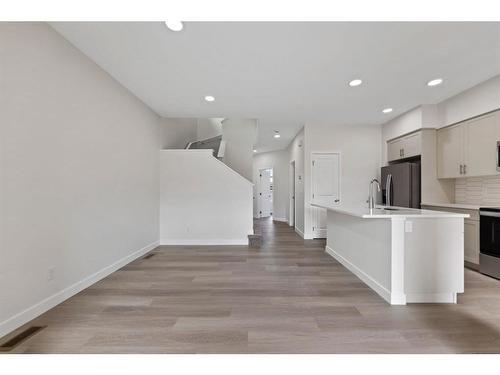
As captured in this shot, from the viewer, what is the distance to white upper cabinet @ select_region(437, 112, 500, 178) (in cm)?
333

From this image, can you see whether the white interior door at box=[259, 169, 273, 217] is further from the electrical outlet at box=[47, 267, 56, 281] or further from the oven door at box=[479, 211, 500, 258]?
the electrical outlet at box=[47, 267, 56, 281]

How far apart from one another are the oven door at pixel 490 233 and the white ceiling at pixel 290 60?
6.24ft

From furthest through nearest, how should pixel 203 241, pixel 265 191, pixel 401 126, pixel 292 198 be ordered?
pixel 265 191 → pixel 292 198 → pixel 203 241 → pixel 401 126

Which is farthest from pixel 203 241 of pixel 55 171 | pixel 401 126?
pixel 401 126

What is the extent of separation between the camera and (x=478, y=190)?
150 inches

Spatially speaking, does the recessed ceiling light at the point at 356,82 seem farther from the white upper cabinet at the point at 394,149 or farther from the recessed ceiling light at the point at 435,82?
the white upper cabinet at the point at 394,149

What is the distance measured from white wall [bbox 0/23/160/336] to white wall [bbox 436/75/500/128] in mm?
5250

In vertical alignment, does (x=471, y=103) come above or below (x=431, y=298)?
above

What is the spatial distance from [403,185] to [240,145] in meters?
3.79

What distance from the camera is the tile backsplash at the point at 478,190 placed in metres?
3.55

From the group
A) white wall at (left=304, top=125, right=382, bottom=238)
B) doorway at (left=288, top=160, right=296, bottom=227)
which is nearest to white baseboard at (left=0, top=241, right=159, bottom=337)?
white wall at (left=304, top=125, right=382, bottom=238)

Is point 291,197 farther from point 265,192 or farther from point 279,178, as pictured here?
point 265,192

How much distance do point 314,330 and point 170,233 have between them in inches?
152
